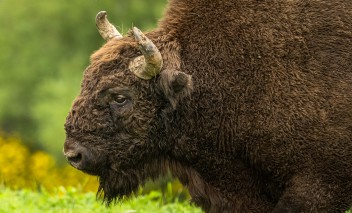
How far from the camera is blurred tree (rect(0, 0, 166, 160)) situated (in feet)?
94.6

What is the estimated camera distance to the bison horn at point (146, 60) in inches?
283

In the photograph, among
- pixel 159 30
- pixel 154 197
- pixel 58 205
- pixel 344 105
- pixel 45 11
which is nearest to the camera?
pixel 344 105

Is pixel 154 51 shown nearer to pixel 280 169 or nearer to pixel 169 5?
pixel 169 5

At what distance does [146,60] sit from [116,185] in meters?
1.25

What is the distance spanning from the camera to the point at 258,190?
7531mm

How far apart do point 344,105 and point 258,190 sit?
110 centimetres

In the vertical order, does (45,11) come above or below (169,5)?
below

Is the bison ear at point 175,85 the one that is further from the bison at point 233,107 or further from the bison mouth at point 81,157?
the bison mouth at point 81,157

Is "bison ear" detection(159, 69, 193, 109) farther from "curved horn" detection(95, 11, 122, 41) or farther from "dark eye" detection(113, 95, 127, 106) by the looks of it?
"curved horn" detection(95, 11, 122, 41)

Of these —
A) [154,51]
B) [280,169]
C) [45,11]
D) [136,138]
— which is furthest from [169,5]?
[45,11]

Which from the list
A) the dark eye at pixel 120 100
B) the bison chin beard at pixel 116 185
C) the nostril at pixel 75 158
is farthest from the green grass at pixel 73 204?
the dark eye at pixel 120 100

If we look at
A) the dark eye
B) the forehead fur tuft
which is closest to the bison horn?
the forehead fur tuft

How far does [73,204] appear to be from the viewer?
9039 mm

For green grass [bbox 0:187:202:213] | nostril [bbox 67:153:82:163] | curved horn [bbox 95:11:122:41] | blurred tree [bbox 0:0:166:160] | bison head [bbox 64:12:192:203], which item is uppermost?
curved horn [bbox 95:11:122:41]
